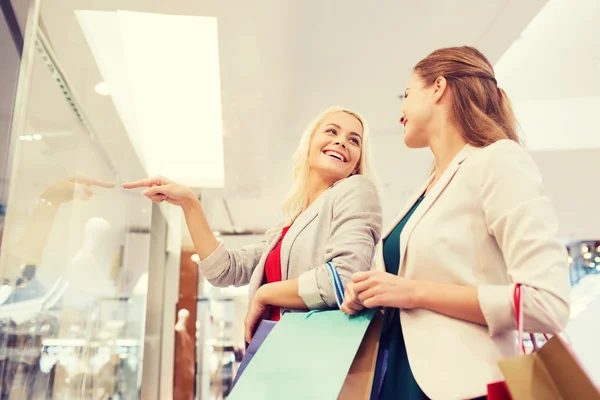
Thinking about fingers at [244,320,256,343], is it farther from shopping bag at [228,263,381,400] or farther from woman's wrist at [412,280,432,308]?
woman's wrist at [412,280,432,308]

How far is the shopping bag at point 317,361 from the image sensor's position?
0.78 meters

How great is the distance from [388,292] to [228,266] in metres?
0.63

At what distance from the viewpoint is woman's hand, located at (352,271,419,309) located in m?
0.80

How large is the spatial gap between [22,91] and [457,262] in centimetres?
103

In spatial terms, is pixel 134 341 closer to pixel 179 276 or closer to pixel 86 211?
pixel 179 276

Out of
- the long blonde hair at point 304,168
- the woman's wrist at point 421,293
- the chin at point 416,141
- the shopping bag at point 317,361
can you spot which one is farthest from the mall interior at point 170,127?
the long blonde hair at point 304,168

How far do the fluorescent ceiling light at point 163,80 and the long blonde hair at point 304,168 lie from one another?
115 centimetres

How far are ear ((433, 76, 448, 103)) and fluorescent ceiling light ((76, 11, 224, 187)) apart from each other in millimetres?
1568

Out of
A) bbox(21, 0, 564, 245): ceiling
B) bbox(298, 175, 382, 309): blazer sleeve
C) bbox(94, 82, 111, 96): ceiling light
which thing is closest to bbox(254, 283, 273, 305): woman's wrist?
bbox(298, 175, 382, 309): blazer sleeve

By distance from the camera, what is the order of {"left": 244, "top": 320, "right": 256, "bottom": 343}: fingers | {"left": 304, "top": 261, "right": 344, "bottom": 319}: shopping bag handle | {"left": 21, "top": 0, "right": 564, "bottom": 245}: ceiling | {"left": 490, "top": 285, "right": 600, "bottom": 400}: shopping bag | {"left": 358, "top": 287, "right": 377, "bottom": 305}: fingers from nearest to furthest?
{"left": 490, "top": 285, "right": 600, "bottom": 400}: shopping bag
{"left": 358, "top": 287, "right": 377, "bottom": 305}: fingers
{"left": 304, "top": 261, "right": 344, "bottom": 319}: shopping bag handle
{"left": 244, "top": 320, "right": 256, "bottom": 343}: fingers
{"left": 21, "top": 0, "right": 564, "bottom": 245}: ceiling

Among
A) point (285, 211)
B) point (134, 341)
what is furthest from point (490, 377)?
point (134, 341)

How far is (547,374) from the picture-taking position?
24.3 inches

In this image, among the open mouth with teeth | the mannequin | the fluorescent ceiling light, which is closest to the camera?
the open mouth with teeth

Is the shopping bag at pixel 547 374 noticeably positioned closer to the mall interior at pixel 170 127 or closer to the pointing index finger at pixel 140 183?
the mall interior at pixel 170 127
